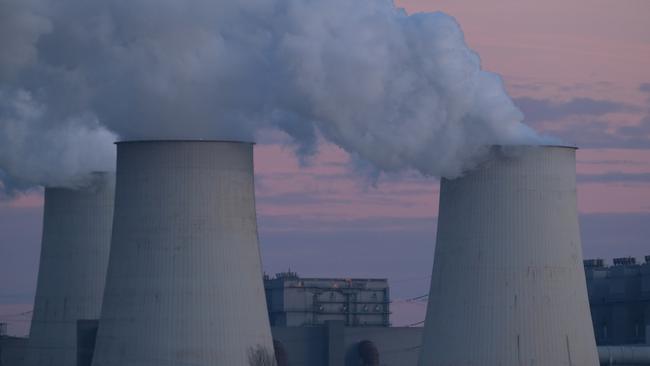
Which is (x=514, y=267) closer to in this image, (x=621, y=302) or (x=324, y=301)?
(x=621, y=302)

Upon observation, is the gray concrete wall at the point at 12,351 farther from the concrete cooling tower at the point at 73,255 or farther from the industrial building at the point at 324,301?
the industrial building at the point at 324,301

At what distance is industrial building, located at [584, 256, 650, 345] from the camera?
1571 inches

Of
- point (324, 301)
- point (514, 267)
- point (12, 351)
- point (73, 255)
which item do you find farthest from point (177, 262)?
point (324, 301)

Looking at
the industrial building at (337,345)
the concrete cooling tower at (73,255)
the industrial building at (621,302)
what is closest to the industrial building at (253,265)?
the concrete cooling tower at (73,255)

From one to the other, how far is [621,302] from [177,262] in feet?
56.9

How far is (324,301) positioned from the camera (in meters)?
41.7

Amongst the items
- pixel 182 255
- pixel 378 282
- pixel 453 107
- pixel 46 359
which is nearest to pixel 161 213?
pixel 182 255

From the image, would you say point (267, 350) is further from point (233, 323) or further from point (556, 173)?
point (556, 173)

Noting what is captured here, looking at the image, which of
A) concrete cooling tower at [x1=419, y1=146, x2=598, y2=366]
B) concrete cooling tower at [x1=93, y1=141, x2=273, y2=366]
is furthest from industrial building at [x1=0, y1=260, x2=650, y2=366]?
concrete cooling tower at [x1=419, y1=146, x2=598, y2=366]

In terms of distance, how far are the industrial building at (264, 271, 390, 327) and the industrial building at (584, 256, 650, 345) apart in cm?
555

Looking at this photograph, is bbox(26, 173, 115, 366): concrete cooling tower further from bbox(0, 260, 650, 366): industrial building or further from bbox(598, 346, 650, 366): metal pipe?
bbox(598, 346, 650, 366): metal pipe

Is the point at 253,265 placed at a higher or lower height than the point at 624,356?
higher

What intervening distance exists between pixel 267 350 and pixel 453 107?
5.29 metres

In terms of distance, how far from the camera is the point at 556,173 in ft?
88.2
